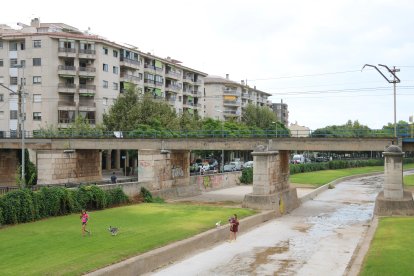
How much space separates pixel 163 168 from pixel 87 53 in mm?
40768

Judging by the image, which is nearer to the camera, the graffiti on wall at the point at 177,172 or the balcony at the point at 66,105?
the graffiti on wall at the point at 177,172

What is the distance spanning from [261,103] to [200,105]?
53794 mm

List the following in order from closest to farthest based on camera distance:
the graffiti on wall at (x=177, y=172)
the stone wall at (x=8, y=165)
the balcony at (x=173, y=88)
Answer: the graffiti on wall at (x=177, y=172)
the stone wall at (x=8, y=165)
the balcony at (x=173, y=88)

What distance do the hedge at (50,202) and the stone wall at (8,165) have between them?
28.6 meters

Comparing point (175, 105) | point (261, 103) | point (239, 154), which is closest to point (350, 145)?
point (175, 105)

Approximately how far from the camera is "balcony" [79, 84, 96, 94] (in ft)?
285

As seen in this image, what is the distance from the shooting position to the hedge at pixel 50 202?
31797mm

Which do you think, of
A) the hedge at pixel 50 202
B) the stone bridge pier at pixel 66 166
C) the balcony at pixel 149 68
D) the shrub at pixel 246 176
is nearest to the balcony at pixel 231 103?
the balcony at pixel 149 68

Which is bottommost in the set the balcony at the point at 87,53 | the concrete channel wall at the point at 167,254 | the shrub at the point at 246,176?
the concrete channel wall at the point at 167,254

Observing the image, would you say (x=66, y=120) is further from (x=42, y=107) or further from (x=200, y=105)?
(x=200, y=105)

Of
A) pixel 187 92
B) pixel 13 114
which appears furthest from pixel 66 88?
pixel 187 92

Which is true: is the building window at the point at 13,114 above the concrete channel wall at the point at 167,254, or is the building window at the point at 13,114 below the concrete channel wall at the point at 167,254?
above

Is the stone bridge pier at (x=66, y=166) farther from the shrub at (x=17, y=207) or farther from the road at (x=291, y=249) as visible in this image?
the road at (x=291, y=249)

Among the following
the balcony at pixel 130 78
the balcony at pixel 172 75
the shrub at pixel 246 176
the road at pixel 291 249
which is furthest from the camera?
the balcony at pixel 172 75
